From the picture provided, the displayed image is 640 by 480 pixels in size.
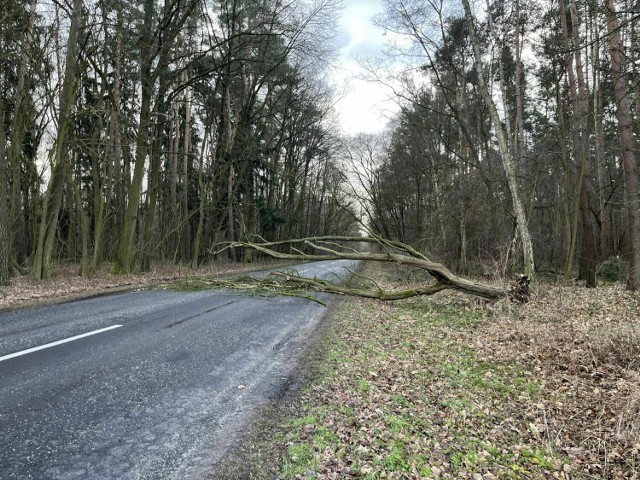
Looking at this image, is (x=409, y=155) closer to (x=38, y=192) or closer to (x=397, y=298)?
(x=397, y=298)

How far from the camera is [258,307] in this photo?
1006 cm

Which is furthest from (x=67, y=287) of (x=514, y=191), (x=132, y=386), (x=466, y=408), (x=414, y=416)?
(x=514, y=191)

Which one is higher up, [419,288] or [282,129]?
[282,129]

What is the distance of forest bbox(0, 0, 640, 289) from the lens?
13.9m

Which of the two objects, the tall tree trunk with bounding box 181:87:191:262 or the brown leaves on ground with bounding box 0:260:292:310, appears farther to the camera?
the tall tree trunk with bounding box 181:87:191:262

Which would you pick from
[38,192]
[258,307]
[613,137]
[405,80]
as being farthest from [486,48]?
[38,192]

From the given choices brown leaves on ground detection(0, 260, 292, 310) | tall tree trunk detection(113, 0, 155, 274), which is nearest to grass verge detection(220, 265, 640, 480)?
brown leaves on ground detection(0, 260, 292, 310)

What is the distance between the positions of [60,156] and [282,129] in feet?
70.1

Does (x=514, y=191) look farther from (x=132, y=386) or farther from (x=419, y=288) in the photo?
(x=132, y=386)

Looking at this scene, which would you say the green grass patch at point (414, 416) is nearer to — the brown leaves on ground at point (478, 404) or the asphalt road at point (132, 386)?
the brown leaves on ground at point (478, 404)

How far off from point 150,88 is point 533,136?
23548 millimetres

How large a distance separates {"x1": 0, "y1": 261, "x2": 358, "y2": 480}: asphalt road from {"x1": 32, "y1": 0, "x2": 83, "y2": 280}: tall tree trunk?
672cm

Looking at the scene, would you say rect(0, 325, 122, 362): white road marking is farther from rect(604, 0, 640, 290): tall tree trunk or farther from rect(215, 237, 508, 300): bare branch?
rect(604, 0, 640, 290): tall tree trunk

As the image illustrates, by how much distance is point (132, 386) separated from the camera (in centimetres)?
447
